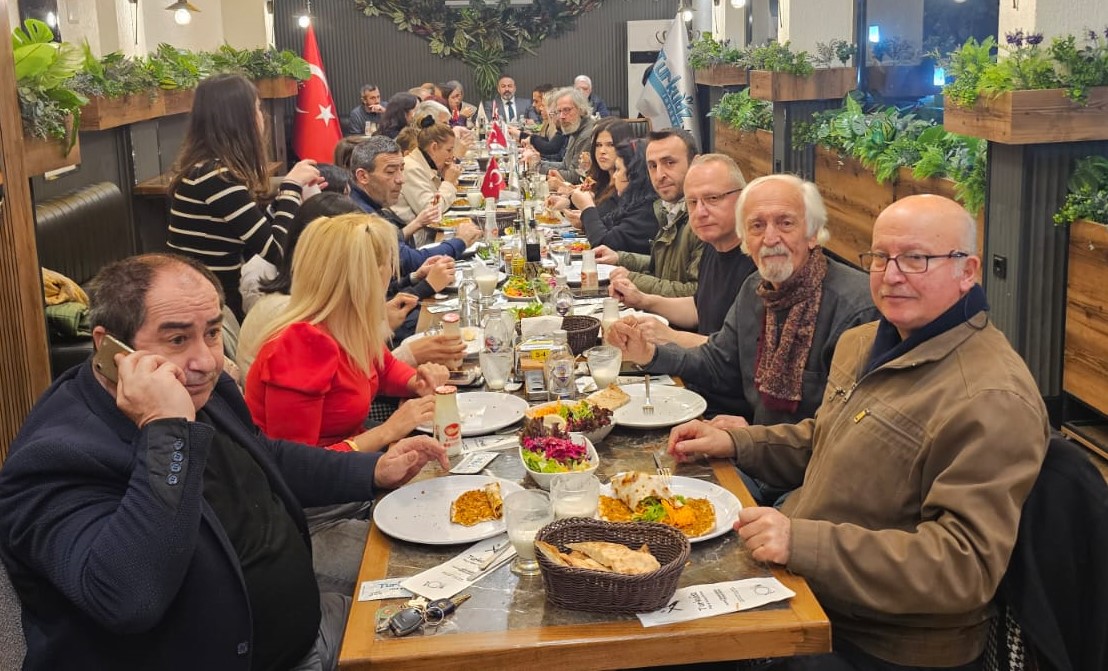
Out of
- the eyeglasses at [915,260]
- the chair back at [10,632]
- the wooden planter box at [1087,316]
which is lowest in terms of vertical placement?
the chair back at [10,632]

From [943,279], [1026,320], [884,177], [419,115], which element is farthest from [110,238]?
[943,279]

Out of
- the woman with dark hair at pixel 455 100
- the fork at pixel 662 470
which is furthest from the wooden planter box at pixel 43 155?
the woman with dark hair at pixel 455 100

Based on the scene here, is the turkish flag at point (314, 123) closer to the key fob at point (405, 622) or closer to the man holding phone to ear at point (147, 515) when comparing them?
the man holding phone to ear at point (147, 515)

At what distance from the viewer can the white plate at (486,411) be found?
2740mm

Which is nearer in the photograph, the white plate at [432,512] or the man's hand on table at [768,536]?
the man's hand on table at [768,536]

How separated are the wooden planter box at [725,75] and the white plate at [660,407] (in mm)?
8355

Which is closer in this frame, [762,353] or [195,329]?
[195,329]

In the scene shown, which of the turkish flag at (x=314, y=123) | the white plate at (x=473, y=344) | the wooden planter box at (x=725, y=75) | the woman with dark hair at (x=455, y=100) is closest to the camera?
the white plate at (x=473, y=344)

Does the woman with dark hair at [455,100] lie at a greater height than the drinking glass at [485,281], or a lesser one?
greater

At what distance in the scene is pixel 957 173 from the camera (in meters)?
5.60

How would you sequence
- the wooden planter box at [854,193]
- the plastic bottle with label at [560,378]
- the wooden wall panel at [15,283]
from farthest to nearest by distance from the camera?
A: 1. the wooden planter box at [854,193]
2. the wooden wall panel at [15,283]
3. the plastic bottle with label at [560,378]

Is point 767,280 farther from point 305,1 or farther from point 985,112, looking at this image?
point 305,1

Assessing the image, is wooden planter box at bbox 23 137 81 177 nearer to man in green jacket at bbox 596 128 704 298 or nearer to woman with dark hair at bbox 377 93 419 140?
man in green jacket at bbox 596 128 704 298

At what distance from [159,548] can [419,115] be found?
6454 millimetres
